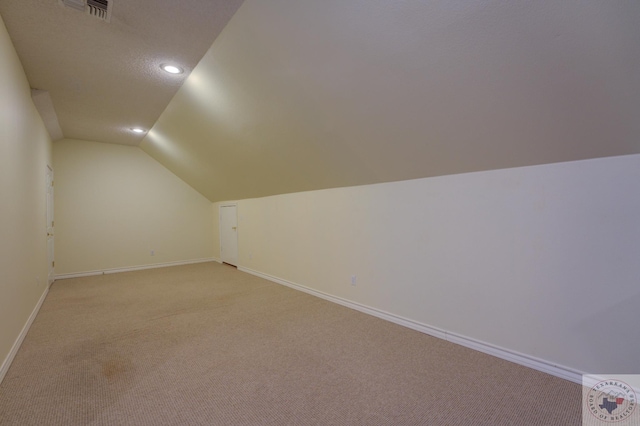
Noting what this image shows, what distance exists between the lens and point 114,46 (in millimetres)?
2486

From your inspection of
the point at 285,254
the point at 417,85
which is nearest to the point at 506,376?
the point at 417,85

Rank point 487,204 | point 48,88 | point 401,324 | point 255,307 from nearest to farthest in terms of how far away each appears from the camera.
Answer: point 487,204 → point 401,324 → point 48,88 → point 255,307

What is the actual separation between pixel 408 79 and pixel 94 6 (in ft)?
7.31

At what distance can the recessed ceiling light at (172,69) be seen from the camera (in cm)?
279

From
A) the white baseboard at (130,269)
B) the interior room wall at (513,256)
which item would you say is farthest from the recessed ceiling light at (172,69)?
the white baseboard at (130,269)

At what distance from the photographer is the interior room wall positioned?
1775 millimetres

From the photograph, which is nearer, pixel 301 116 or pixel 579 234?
pixel 579 234

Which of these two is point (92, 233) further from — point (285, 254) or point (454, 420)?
point (454, 420)

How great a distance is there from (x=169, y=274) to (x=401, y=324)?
4618 millimetres

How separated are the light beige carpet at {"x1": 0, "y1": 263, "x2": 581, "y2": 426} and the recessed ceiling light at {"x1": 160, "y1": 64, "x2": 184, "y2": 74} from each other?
2.60 metres

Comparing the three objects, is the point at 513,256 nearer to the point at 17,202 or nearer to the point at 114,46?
the point at 114,46

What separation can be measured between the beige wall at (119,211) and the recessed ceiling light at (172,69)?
13.0ft

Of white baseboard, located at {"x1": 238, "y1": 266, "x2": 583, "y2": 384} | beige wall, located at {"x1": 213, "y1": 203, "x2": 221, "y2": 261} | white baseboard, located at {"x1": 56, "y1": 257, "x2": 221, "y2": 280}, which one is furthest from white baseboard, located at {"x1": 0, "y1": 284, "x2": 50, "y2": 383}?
beige wall, located at {"x1": 213, "y1": 203, "x2": 221, "y2": 261}

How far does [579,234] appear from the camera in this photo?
1.90 meters
